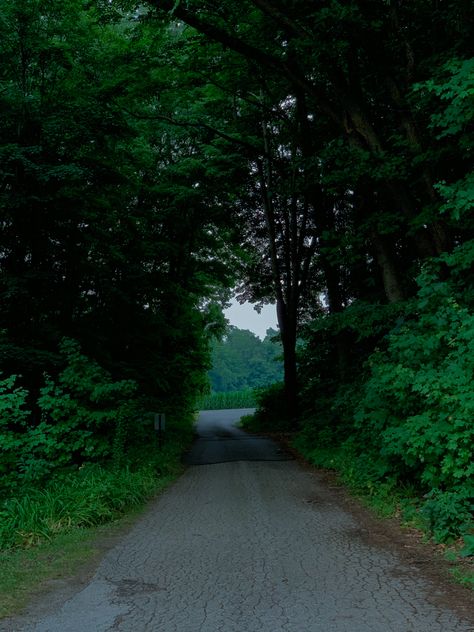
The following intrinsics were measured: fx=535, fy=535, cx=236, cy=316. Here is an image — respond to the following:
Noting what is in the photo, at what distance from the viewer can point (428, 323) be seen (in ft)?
24.8

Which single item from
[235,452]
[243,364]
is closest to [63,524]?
[235,452]

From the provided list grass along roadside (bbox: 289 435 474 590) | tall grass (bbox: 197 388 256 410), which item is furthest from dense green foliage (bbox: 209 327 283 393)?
grass along roadside (bbox: 289 435 474 590)

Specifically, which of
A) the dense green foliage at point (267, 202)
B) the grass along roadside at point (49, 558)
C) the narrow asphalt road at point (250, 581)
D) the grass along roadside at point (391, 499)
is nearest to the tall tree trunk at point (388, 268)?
the dense green foliage at point (267, 202)

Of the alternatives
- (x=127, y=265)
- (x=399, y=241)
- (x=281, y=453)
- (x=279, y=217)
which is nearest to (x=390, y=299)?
(x=399, y=241)

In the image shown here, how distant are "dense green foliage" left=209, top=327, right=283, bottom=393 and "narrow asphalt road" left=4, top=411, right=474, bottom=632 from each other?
82586 mm

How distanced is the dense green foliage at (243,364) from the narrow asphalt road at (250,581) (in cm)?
8259

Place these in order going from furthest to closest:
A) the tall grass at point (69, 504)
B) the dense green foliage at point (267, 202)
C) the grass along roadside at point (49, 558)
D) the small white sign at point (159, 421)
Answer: the small white sign at point (159, 421), the dense green foliage at point (267, 202), the tall grass at point (69, 504), the grass along roadside at point (49, 558)

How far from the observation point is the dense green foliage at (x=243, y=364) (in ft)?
315

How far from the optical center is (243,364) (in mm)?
105875

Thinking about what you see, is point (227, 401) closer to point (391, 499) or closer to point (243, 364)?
point (243, 364)

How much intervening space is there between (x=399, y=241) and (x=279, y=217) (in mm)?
9452

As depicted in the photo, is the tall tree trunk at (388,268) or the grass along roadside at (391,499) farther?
the tall tree trunk at (388,268)

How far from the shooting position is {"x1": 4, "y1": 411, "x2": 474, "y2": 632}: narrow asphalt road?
4043 mm

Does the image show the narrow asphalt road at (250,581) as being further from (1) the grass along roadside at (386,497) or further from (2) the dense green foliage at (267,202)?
(2) the dense green foliage at (267,202)
